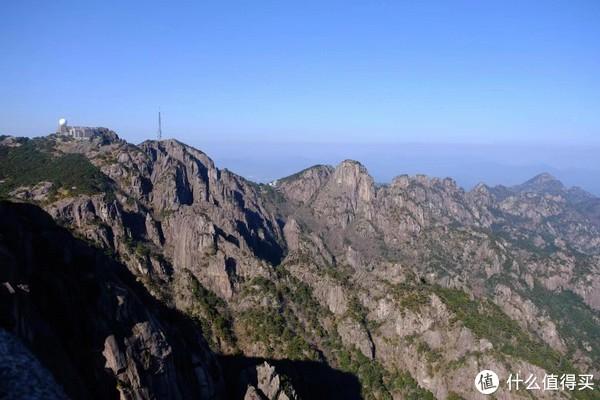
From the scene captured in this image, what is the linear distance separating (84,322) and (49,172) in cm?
12329

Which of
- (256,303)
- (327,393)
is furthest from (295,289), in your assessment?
(327,393)

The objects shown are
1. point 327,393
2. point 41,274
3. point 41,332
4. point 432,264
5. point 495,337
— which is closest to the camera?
point 41,332

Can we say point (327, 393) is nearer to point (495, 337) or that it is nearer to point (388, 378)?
point (388, 378)

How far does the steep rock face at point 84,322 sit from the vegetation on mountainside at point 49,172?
92.1 meters

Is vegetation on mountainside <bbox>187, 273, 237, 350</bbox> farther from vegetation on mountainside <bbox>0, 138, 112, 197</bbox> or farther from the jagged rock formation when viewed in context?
vegetation on mountainside <bbox>0, 138, 112, 197</bbox>

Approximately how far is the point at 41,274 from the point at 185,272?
3264 inches

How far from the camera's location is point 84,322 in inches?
1766

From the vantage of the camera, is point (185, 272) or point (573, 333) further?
point (573, 333)

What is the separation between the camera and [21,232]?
Answer: 44.4 metres

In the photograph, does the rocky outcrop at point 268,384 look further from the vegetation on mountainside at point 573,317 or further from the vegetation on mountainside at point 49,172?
the vegetation on mountainside at point 573,317

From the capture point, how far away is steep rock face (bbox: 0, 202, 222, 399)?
35.4m

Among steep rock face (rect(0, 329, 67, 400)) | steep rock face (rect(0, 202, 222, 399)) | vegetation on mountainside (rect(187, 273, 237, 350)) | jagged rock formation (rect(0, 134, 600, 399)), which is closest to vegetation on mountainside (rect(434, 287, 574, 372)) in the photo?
jagged rock formation (rect(0, 134, 600, 399))

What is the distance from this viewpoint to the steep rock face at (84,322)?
35.4m

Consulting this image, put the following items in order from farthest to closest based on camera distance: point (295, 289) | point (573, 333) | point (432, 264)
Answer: point (432, 264), point (573, 333), point (295, 289)
